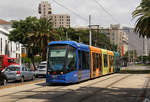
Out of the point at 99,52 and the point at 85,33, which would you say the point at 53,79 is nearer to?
the point at 99,52

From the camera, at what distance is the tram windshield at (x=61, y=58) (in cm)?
2011

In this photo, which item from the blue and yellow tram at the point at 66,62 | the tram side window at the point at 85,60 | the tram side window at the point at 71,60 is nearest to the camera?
the blue and yellow tram at the point at 66,62

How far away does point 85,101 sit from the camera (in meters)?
12.4

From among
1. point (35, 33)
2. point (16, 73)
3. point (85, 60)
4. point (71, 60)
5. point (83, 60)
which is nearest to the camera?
point (71, 60)

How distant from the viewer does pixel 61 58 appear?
66.2ft

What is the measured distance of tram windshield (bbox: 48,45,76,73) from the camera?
66.0ft

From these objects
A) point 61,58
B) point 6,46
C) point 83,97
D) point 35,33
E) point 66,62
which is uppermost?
point 35,33

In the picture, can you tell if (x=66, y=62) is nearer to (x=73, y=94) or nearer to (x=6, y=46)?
(x=73, y=94)

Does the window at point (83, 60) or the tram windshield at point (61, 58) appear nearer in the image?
the tram windshield at point (61, 58)

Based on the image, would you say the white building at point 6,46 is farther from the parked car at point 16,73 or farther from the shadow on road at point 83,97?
the shadow on road at point 83,97

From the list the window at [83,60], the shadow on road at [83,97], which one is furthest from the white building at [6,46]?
the shadow on road at [83,97]

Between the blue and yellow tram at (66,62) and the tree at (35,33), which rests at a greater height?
the tree at (35,33)

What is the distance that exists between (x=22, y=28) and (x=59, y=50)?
36.3 m

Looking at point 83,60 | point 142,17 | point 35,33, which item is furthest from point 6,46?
point 83,60
